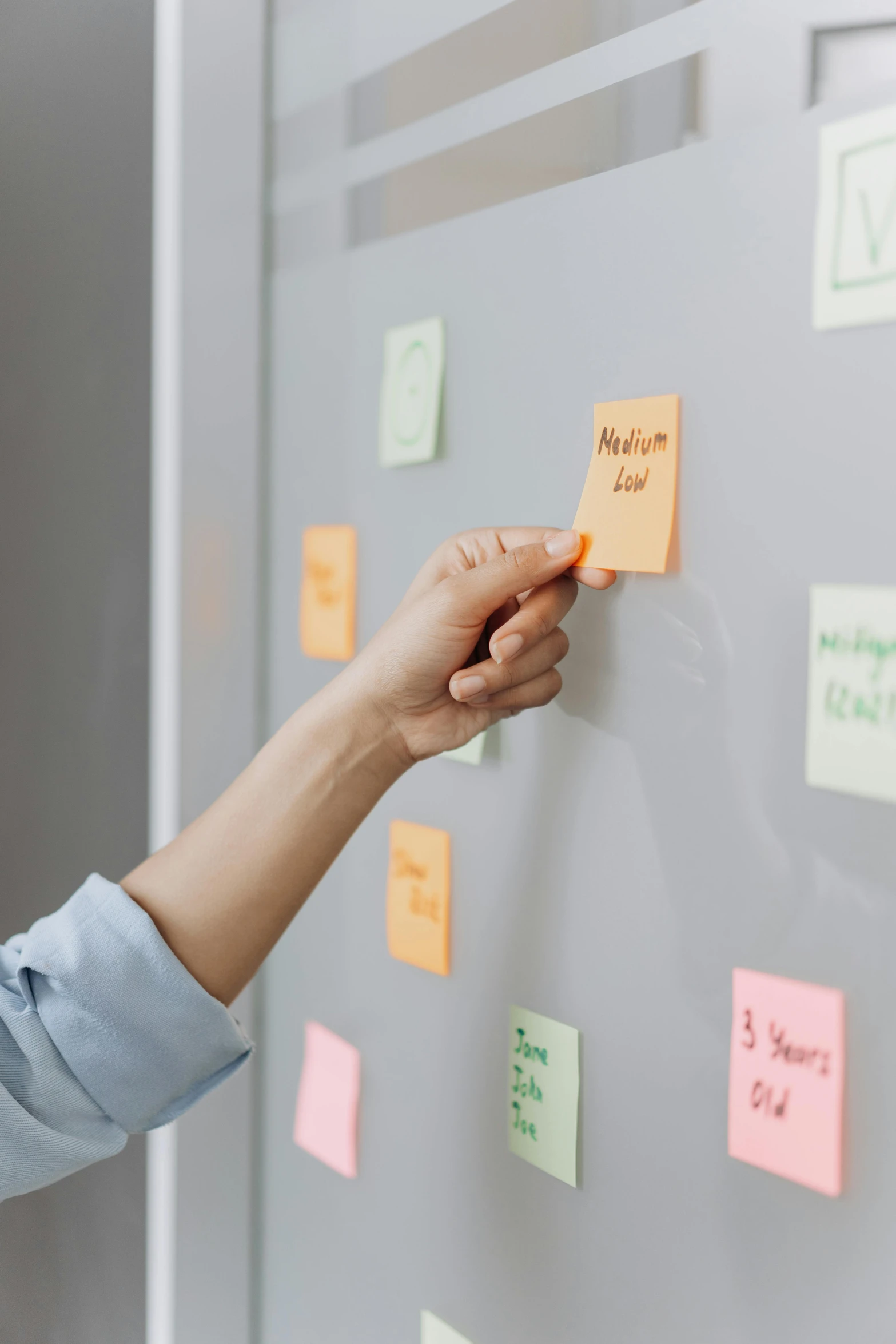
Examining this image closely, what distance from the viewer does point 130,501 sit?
3.20 ft

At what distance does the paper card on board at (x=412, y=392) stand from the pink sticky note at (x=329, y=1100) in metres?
0.46

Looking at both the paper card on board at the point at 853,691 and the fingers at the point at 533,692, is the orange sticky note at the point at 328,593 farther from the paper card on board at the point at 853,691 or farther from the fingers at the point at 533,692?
the paper card on board at the point at 853,691

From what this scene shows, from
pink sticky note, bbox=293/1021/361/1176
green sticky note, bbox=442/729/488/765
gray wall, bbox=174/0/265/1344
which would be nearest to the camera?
green sticky note, bbox=442/729/488/765

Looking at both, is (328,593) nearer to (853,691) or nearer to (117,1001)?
(117,1001)

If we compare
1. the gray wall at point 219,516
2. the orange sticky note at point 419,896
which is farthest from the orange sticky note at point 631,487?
the gray wall at point 219,516

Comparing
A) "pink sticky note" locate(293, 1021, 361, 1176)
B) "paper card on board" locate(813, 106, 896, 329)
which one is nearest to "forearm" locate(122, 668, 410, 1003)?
"pink sticky note" locate(293, 1021, 361, 1176)

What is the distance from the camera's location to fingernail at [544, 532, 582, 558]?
0.57m

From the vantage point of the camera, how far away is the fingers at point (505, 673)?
1.89ft

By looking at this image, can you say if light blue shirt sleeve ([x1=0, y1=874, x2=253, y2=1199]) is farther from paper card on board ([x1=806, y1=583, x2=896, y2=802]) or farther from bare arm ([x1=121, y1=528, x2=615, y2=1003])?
paper card on board ([x1=806, y1=583, x2=896, y2=802])

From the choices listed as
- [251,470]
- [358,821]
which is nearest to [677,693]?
[358,821]

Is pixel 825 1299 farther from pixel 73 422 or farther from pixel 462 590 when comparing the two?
pixel 73 422

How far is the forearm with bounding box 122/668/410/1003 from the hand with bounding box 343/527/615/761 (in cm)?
2

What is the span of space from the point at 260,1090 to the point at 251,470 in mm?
564

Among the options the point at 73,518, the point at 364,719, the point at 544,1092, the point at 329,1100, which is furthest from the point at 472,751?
the point at 73,518
